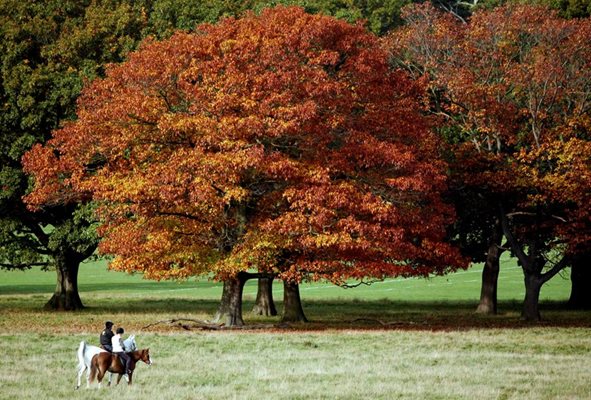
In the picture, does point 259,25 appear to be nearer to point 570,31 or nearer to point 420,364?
point 570,31

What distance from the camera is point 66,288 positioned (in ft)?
183

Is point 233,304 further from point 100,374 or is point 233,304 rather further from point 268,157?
point 100,374

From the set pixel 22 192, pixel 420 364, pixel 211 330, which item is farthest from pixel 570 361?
pixel 22 192

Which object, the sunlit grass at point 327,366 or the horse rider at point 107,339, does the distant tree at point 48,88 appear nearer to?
the sunlit grass at point 327,366

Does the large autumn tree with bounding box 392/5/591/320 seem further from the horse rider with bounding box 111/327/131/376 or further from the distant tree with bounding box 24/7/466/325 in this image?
the horse rider with bounding box 111/327/131/376

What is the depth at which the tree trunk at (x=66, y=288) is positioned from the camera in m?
55.4

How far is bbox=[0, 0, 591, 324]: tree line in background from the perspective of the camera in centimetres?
4100

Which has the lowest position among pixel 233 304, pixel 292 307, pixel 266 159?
pixel 292 307

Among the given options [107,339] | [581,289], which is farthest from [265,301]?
[107,339]

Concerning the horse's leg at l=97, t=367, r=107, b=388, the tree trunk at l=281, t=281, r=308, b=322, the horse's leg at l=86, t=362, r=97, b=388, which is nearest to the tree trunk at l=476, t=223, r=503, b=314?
the tree trunk at l=281, t=281, r=308, b=322

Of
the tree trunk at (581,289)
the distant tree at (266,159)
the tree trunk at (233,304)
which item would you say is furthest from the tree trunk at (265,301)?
the tree trunk at (581,289)

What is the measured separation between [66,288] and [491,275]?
19.8 metres

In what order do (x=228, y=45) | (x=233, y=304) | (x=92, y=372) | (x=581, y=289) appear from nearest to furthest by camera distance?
1. (x=92, y=372)
2. (x=228, y=45)
3. (x=233, y=304)
4. (x=581, y=289)

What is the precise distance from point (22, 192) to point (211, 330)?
45.9ft
